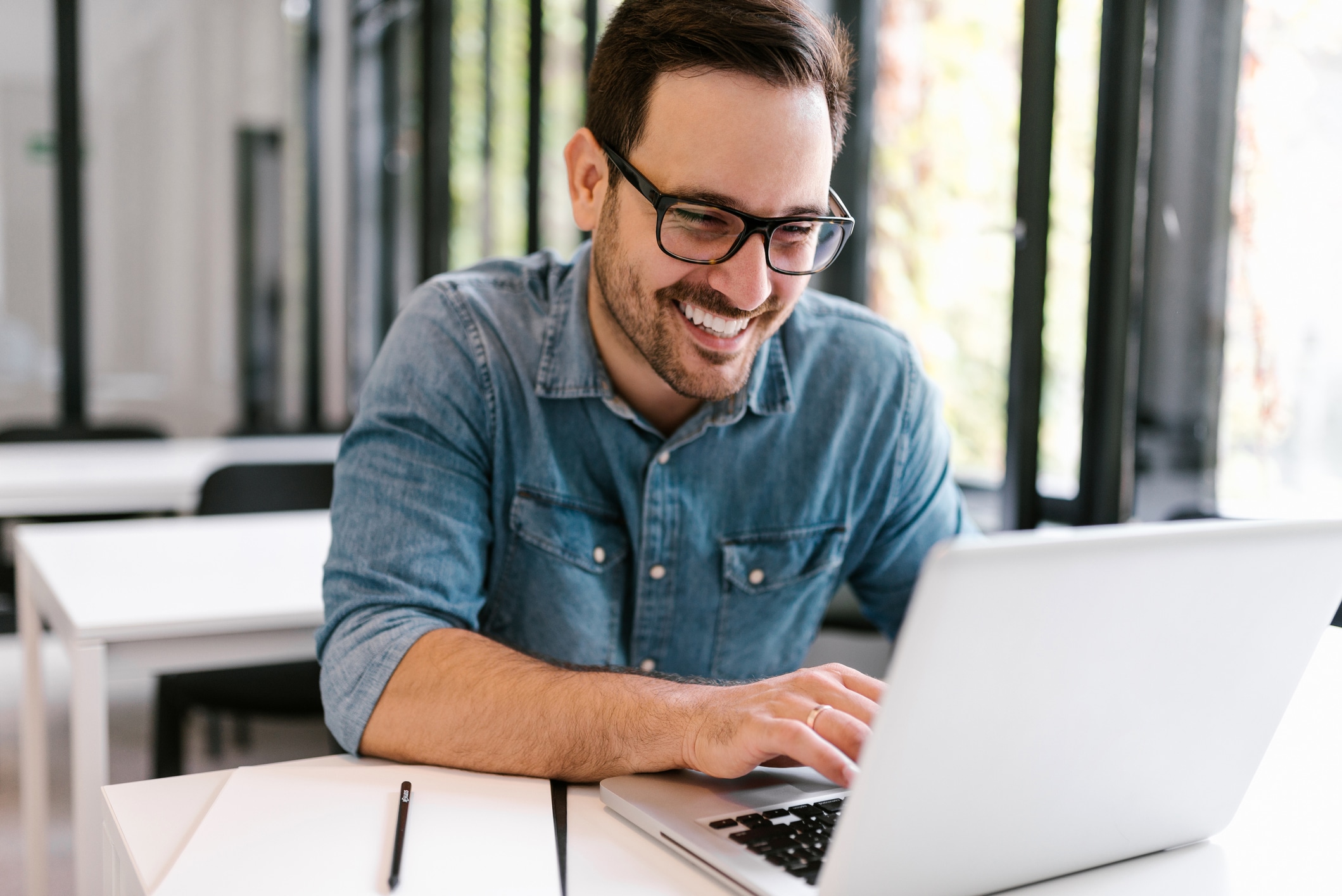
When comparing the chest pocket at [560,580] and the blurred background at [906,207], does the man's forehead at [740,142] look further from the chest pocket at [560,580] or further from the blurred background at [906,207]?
the blurred background at [906,207]

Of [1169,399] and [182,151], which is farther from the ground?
[182,151]

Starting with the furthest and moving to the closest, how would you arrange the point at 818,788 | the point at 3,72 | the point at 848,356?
1. the point at 3,72
2. the point at 848,356
3. the point at 818,788

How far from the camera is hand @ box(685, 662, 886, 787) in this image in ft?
2.58

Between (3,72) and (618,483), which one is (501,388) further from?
(3,72)

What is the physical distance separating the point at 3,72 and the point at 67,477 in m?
2.66

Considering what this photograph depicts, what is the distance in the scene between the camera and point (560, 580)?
1216 mm

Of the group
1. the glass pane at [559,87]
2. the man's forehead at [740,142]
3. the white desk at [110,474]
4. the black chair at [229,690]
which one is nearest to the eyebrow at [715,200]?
the man's forehead at [740,142]

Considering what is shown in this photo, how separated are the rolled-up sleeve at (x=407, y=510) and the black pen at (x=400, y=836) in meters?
0.13

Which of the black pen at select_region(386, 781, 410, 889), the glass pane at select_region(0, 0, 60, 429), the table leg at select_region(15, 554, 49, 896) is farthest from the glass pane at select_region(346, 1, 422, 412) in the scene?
the black pen at select_region(386, 781, 410, 889)

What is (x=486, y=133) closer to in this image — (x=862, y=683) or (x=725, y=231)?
(x=725, y=231)

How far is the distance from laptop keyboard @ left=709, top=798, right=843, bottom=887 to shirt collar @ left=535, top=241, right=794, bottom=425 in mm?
547

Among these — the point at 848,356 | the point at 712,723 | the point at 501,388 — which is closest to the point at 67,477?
the point at 501,388

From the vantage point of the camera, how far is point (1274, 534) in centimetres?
63

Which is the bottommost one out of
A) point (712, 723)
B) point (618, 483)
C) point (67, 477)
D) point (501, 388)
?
point (67, 477)
